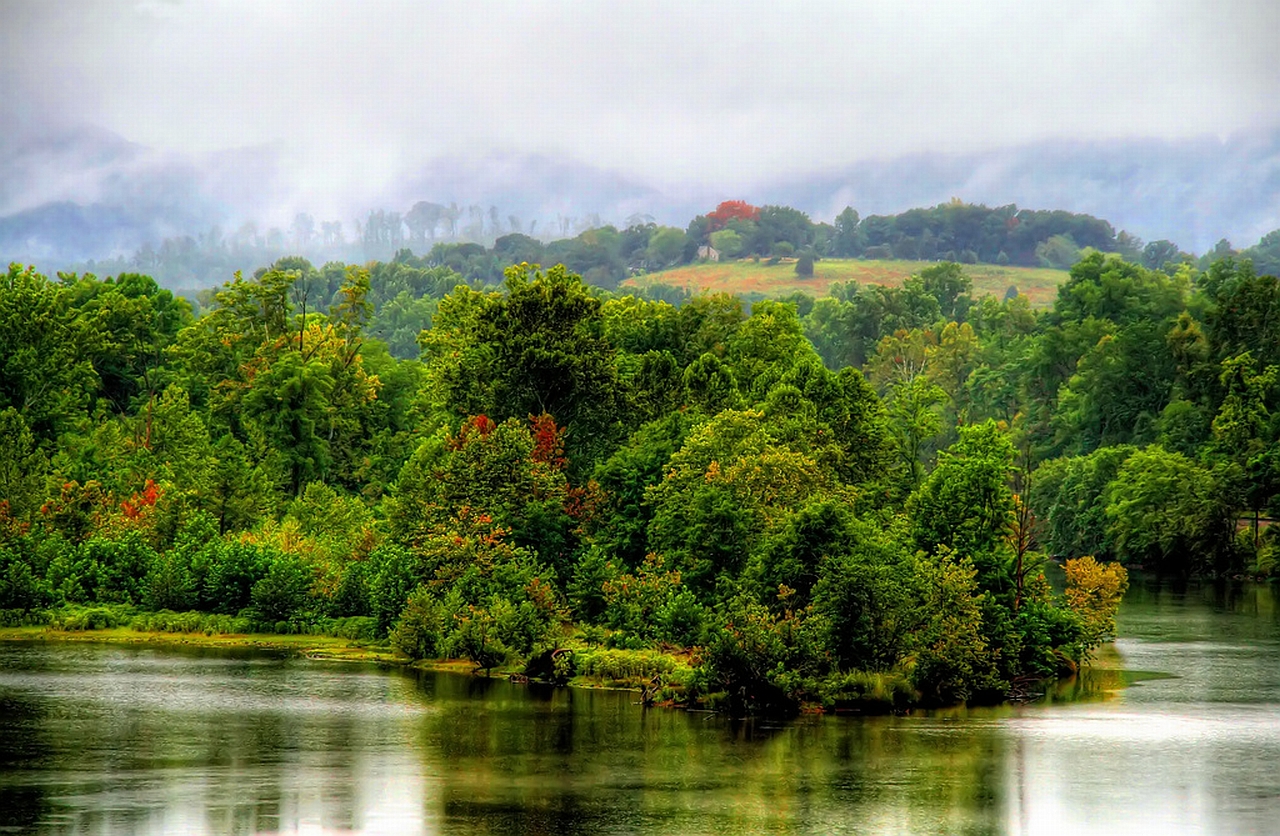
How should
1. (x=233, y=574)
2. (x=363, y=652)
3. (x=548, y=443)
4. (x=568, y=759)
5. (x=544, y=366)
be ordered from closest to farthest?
1. (x=568, y=759)
2. (x=363, y=652)
3. (x=233, y=574)
4. (x=548, y=443)
5. (x=544, y=366)

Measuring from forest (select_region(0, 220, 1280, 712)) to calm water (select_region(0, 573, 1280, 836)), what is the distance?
3.38 m

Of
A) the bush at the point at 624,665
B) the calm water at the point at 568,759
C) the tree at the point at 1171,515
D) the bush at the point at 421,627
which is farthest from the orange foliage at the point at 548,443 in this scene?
the tree at the point at 1171,515

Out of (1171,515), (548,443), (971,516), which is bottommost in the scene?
(971,516)

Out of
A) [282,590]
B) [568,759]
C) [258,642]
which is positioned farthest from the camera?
[282,590]

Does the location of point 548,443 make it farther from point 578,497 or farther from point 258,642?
point 258,642

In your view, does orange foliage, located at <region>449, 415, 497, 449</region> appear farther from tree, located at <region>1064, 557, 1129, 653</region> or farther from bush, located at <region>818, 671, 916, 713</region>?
tree, located at <region>1064, 557, 1129, 653</region>

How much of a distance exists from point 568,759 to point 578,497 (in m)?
28.2

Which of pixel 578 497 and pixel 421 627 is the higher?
pixel 578 497

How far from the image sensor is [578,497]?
73062mm

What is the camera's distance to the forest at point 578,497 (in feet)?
186

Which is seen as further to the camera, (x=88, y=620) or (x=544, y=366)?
(x=544, y=366)

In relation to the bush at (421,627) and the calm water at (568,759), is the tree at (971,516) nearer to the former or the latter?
the calm water at (568,759)

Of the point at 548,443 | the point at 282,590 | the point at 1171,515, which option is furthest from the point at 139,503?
the point at 1171,515

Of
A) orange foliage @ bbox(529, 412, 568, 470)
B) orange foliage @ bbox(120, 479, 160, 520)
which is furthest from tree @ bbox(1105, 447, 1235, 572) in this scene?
orange foliage @ bbox(120, 479, 160, 520)
